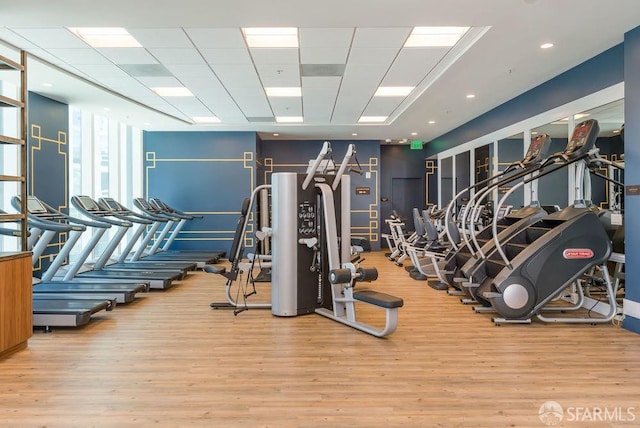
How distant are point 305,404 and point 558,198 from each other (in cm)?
491

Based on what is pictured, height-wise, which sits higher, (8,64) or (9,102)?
(8,64)

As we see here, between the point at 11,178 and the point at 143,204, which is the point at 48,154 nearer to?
the point at 143,204

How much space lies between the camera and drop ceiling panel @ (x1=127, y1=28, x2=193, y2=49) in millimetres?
4430

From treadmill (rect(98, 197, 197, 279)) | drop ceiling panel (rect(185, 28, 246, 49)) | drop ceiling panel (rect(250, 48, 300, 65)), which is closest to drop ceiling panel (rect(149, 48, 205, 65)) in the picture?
drop ceiling panel (rect(185, 28, 246, 49))

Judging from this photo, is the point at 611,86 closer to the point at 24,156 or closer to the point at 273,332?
the point at 273,332

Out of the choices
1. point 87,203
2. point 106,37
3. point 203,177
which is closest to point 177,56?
point 106,37

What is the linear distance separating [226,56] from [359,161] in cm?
701

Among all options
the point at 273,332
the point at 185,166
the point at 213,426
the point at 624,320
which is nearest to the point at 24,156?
the point at 273,332

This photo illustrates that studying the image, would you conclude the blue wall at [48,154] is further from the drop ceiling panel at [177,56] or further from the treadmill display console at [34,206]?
the drop ceiling panel at [177,56]

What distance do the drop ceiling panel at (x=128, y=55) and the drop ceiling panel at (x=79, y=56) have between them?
116 mm

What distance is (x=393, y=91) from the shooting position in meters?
6.89

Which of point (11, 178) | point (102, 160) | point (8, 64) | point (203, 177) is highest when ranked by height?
point (8, 64)

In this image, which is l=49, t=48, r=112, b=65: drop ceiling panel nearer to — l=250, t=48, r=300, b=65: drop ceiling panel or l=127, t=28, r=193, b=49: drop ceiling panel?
l=127, t=28, r=193, b=49: drop ceiling panel

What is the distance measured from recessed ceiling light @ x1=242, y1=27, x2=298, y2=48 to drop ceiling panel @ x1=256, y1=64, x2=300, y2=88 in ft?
2.19
